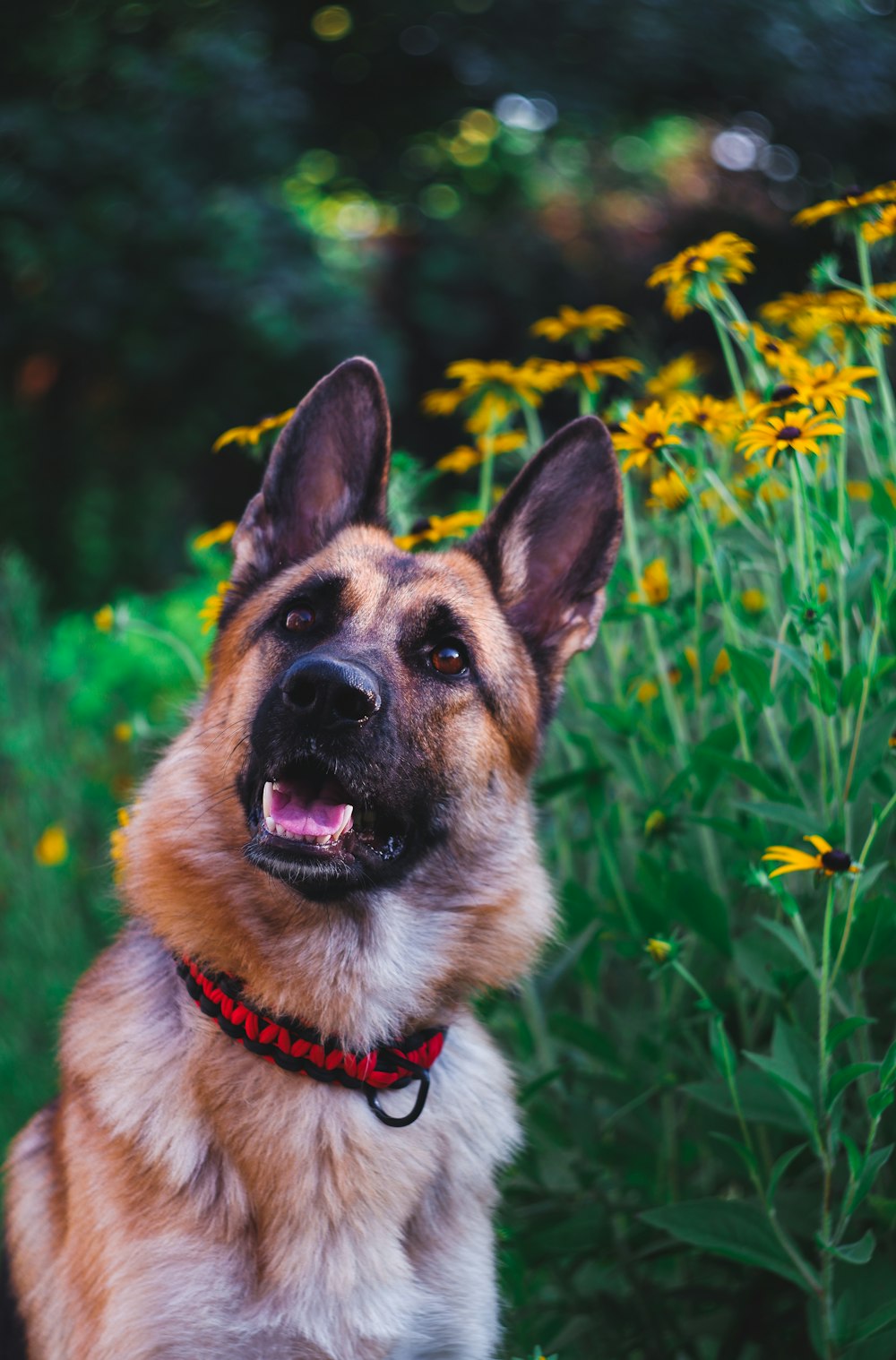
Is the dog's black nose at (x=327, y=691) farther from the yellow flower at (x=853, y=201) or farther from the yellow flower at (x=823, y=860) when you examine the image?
the yellow flower at (x=853, y=201)

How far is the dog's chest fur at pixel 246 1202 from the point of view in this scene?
1.87 metres

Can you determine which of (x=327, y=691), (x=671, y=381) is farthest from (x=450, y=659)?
(x=671, y=381)

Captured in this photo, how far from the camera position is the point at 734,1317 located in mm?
2379

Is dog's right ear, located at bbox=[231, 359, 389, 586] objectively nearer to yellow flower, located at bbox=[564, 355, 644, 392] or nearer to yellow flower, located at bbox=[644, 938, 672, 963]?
yellow flower, located at bbox=[564, 355, 644, 392]

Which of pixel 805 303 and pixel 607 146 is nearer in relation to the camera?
pixel 805 303

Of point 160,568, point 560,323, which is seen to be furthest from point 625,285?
point 560,323

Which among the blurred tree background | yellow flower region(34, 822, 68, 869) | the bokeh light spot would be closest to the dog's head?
yellow flower region(34, 822, 68, 869)

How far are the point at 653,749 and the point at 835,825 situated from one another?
2.62ft

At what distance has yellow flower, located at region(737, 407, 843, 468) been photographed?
2.07m

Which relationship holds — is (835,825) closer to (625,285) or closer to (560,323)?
(560,323)

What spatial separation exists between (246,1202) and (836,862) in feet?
3.75

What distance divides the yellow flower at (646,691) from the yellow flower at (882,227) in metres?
1.14

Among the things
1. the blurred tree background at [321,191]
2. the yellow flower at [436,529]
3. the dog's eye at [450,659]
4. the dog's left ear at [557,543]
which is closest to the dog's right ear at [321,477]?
the yellow flower at [436,529]

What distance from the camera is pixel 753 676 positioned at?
2199 mm
